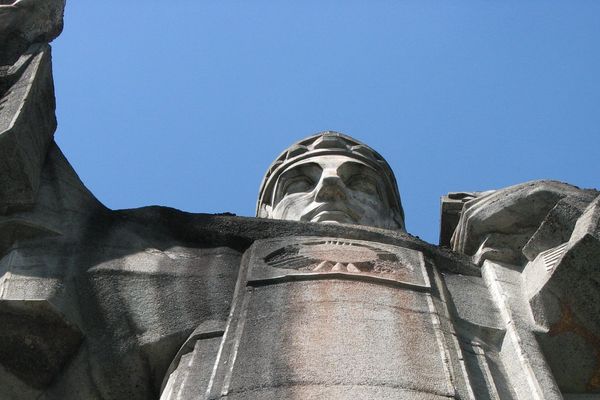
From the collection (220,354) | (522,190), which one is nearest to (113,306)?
(220,354)

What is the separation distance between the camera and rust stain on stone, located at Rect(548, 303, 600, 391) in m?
6.64

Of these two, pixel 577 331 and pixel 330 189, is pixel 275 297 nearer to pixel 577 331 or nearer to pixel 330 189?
pixel 577 331

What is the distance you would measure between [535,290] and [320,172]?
103 inches

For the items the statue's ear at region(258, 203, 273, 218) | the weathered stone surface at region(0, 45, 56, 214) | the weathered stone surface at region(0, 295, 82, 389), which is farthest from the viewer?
the statue's ear at region(258, 203, 273, 218)

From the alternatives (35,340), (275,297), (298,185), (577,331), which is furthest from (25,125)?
(577,331)

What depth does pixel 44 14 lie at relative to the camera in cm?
940

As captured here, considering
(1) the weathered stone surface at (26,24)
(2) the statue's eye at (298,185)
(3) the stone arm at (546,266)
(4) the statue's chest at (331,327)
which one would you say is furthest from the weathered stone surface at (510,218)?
(1) the weathered stone surface at (26,24)

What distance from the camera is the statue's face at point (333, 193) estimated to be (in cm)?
882

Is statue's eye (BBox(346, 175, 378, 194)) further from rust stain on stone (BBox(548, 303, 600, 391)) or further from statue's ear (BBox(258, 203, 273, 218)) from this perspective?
rust stain on stone (BBox(548, 303, 600, 391))

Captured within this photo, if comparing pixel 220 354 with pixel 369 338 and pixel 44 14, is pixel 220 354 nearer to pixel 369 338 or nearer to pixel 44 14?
pixel 369 338

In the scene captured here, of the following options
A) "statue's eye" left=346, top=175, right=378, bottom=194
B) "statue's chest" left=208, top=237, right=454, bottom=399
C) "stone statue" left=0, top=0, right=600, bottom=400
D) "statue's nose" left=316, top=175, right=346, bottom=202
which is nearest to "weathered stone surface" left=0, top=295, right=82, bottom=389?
"stone statue" left=0, top=0, right=600, bottom=400

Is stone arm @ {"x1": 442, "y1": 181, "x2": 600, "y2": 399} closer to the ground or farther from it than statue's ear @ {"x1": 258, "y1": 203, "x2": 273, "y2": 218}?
closer to the ground

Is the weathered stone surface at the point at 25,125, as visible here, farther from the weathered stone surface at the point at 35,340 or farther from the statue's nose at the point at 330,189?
the statue's nose at the point at 330,189

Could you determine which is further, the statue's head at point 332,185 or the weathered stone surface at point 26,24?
the weathered stone surface at point 26,24
